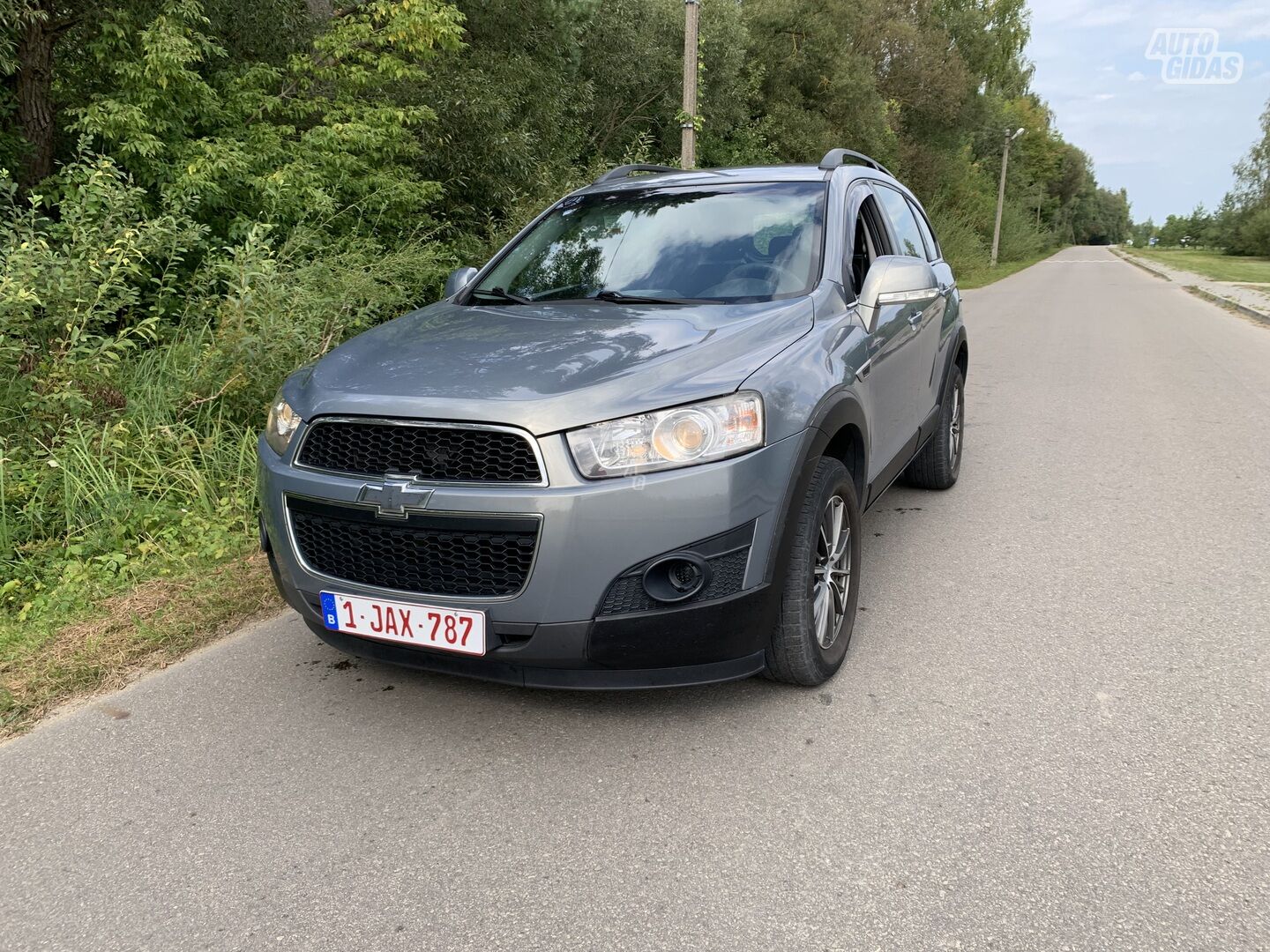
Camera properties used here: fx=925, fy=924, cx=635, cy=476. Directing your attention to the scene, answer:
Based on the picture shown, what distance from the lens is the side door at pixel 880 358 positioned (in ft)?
11.9

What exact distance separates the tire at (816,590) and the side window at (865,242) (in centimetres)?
98

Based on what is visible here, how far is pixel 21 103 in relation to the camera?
798 centimetres

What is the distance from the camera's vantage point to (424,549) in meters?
2.63

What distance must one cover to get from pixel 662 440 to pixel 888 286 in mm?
1447

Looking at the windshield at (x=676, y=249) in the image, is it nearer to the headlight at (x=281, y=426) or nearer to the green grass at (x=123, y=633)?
the headlight at (x=281, y=426)

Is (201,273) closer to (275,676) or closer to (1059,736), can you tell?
(275,676)

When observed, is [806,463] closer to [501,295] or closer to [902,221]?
[501,295]

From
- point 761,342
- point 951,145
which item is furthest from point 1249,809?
point 951,145

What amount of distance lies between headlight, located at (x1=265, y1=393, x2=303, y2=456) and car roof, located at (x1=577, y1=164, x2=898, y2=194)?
2.02 m

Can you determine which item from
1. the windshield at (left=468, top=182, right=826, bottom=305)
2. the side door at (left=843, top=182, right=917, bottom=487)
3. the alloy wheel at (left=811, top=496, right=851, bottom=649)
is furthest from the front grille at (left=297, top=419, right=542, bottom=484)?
the side door at (left=843, top=182, right=917, bottom=487)

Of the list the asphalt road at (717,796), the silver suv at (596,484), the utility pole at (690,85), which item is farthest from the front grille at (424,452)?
the utility pole at (690,85)

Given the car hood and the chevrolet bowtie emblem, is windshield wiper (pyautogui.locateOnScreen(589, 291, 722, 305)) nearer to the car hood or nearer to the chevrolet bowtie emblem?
the car hood


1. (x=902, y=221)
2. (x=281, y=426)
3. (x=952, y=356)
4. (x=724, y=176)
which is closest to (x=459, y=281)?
(x=724, y=176)

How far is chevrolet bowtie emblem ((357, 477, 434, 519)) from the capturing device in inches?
101
